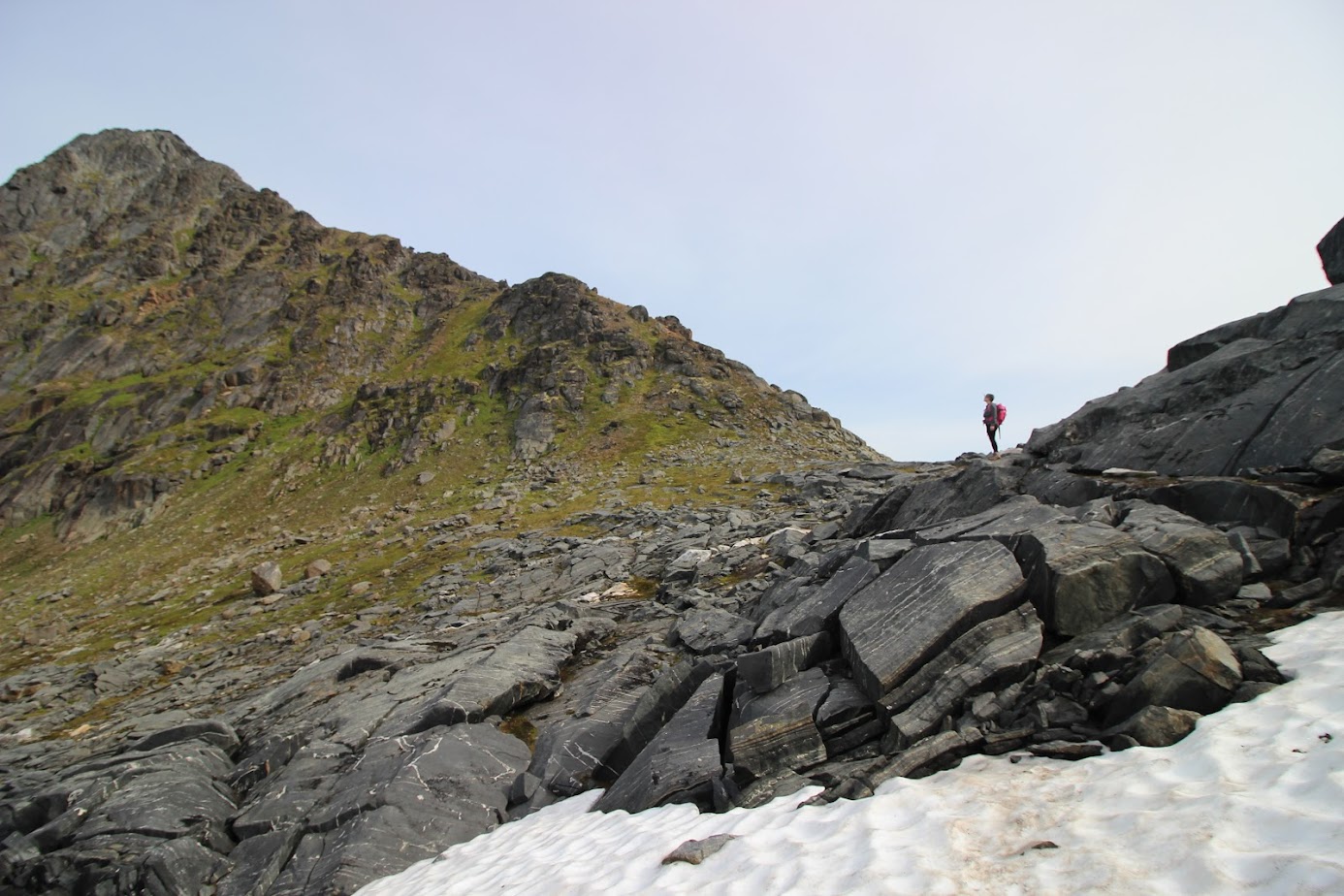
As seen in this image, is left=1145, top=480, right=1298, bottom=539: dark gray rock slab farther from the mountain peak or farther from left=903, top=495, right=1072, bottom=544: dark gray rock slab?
the mountain peak

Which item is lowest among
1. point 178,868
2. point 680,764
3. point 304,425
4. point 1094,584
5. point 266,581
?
point 178,868

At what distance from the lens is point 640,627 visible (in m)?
21.2

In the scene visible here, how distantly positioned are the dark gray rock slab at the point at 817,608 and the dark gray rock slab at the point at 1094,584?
11.9 feet

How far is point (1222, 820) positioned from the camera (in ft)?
16.6

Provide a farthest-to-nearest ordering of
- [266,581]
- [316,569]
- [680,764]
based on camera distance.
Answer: [316,569] → [266,581] → [680,764]

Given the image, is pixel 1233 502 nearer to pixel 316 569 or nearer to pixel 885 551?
pixel 885 551

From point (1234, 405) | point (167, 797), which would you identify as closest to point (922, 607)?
point (1234, 405)

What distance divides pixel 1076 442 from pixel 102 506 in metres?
88.7

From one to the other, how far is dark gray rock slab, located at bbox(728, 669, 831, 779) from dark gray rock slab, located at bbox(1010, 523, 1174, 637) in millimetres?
3996

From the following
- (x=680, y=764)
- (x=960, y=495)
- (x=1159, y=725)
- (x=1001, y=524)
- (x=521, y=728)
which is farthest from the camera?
(x=960, y=495)

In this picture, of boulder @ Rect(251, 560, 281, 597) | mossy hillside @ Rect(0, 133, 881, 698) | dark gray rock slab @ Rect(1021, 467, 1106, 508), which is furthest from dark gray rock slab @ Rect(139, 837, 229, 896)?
boulder @ Rect(251, 560, 281, 597)

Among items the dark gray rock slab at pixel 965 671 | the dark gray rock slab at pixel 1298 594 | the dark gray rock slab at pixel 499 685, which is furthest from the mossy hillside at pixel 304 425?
the dark gray rock slab at pixel 1298 594

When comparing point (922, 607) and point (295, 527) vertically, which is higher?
point (295, 527)

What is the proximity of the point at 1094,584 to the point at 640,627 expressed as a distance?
48.1 ft
